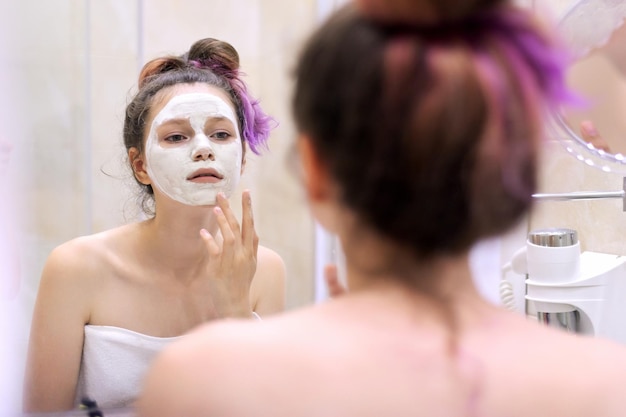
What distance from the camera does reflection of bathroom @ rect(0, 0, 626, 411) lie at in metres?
0.81

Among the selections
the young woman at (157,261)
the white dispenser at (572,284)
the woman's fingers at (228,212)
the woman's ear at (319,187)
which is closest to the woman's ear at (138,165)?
the young woman at (157,261)

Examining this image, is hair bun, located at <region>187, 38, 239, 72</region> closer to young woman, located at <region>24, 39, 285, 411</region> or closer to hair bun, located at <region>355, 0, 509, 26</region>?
young woman, located at <region>24, 39, 285, 411</region>

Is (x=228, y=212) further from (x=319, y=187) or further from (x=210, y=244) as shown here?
(x=319, y=187)

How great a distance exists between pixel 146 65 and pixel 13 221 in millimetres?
260

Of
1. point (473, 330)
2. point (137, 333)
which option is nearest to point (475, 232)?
point (473, 330)

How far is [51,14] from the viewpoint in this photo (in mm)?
808

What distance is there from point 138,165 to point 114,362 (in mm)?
259

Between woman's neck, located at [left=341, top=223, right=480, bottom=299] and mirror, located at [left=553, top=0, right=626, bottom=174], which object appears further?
mirror, located at [left=553, top=0, right=626, bottom=174]

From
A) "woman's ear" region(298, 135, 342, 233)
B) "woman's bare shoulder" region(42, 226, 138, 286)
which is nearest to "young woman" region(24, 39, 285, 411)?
"woman's bare shoulder" region(42, 226, 138, 286)

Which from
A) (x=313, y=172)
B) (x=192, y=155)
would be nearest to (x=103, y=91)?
(x=192, y=155)

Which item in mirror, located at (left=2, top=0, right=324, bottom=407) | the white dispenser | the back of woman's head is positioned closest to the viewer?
the back of woman's head

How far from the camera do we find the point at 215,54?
857mm

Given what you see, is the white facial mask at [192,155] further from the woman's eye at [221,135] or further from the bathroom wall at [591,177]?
the bathroom wall at [591,177]

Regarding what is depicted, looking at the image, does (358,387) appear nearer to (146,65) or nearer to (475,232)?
(475,232)
